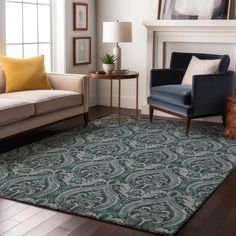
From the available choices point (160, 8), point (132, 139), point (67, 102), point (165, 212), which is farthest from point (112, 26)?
point (165, 212)

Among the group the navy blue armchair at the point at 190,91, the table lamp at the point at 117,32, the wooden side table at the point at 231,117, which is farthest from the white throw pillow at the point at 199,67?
the table lamp at the point at 117,32

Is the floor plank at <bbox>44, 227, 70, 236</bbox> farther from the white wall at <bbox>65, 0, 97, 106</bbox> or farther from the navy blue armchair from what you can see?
the white wall at <bbox>65, 0, 97, 106</bbox>

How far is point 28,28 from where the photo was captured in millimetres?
5551

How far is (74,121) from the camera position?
18.2 ft

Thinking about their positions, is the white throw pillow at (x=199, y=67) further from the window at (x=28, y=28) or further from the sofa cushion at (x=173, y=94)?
the window at (x=28, y=28)

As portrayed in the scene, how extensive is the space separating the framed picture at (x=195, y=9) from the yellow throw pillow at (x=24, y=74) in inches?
68.6

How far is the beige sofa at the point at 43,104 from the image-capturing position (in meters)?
4.14

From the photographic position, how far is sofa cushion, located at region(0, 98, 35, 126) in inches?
159

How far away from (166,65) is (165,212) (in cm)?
332

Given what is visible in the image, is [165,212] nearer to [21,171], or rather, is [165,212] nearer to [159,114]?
[21,171]

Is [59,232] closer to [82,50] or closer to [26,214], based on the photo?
[26,214]

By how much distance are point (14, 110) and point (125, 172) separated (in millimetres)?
1211

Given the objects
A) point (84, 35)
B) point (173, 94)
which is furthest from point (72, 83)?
point (84, 35)

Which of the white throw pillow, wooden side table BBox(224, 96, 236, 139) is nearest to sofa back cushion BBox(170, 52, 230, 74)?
the white throw pillow
